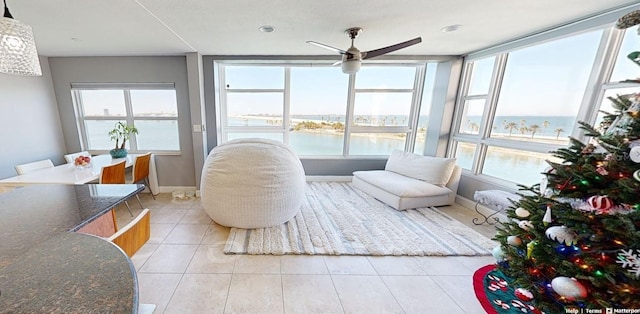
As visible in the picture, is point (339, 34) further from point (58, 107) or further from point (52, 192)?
point (58, 107)

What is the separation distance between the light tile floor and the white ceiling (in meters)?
2.25

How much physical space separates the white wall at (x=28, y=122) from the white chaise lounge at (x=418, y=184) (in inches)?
194

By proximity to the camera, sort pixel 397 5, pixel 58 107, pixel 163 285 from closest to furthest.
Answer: pixel 163 285 < pixel 397 5 < pixel 58 107

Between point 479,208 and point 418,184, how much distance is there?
912mm

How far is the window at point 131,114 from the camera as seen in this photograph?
3.42 meters

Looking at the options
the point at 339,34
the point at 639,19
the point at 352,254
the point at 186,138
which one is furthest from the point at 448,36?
the point at 186,138

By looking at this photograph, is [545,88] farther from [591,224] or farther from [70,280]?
[70,280]

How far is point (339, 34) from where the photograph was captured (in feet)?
8.23

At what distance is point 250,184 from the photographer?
225cm

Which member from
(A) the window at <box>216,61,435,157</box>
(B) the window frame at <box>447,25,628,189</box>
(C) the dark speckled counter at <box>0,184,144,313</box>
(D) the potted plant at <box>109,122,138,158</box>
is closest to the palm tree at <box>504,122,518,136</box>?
(B) the window frame at <box>447,25,628,189</box>

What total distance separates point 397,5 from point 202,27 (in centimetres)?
201

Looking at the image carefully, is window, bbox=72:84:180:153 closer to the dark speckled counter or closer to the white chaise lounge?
the dark speckled counter

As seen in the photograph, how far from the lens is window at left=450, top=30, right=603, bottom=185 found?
2312 mm

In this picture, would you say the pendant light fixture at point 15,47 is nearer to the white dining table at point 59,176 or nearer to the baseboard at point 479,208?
the white dining table at point 59,176
